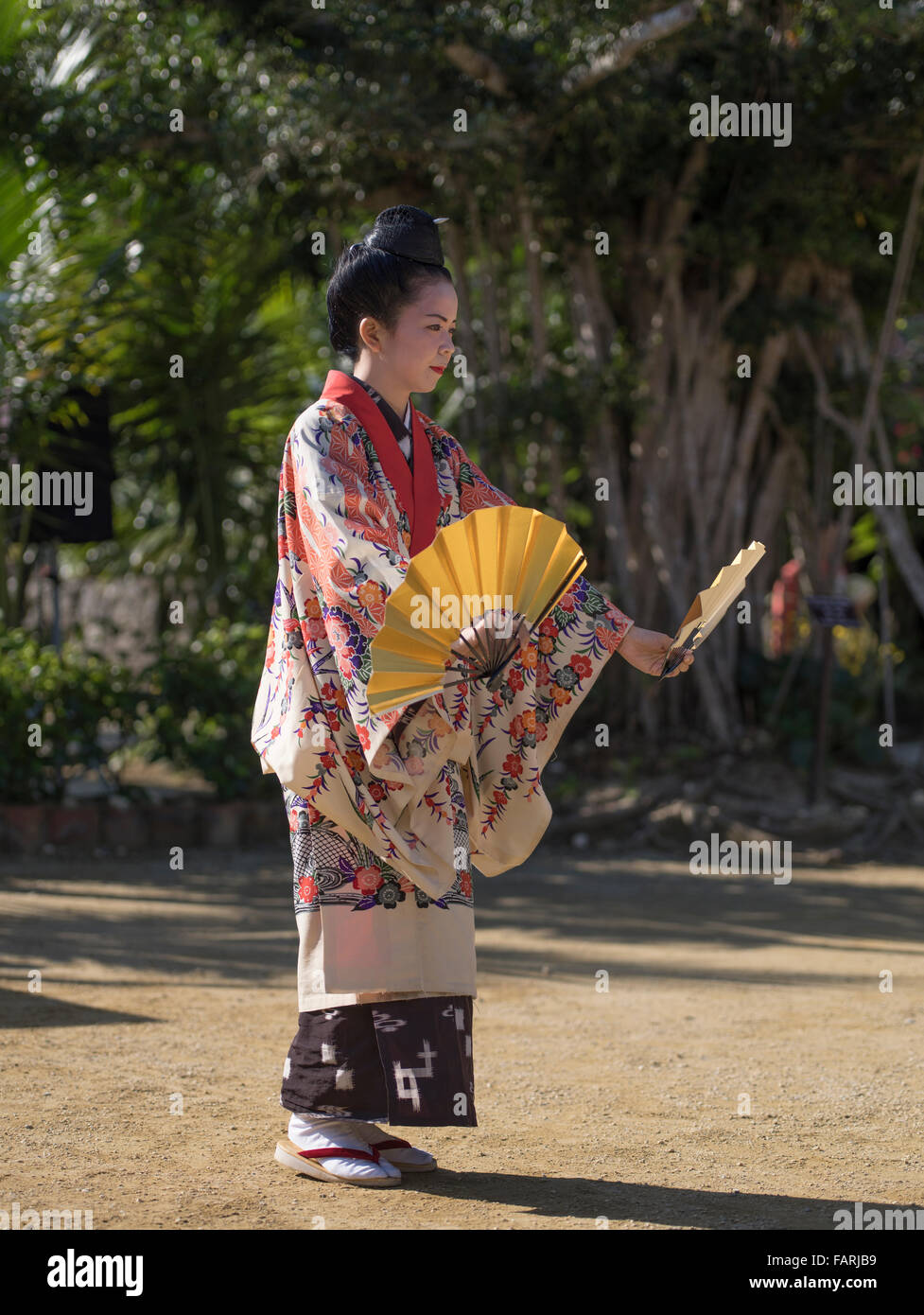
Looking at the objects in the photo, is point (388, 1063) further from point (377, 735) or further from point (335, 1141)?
point (377, 735)

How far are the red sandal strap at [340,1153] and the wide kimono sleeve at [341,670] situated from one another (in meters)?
0.52

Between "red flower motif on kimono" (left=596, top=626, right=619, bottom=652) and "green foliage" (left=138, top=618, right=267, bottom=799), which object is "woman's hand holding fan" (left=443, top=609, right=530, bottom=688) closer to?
"red flower motif on kimono" (left=596, top=626, right=619, bottom=652)

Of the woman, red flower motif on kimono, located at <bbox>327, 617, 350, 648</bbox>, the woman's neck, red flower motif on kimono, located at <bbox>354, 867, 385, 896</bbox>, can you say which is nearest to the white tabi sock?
the woman

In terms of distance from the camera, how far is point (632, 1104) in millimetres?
3109

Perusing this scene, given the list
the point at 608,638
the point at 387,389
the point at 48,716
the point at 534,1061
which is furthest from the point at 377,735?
the point at 48,716

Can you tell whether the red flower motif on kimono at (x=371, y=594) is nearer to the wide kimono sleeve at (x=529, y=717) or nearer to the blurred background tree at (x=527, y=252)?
the wide kimono sleeve at (x=529, y=717)

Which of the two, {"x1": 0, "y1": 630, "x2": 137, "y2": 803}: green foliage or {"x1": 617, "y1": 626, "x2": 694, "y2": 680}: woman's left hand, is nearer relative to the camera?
{"x1": 617, "y1": 626, "x2": 694, "y2": 680}: woman's left hand

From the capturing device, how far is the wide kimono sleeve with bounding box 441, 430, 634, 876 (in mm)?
2746

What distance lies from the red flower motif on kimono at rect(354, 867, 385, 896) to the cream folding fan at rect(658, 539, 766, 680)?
66 cm

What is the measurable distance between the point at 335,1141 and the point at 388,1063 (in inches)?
8.8

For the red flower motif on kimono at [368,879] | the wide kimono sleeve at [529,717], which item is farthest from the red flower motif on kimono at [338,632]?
the red flower motif on kimono at [368,879]

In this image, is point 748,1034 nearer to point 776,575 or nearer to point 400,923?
point 400,923

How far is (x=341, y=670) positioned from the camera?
2.52 metres

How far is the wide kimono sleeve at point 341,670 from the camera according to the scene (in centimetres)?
251
